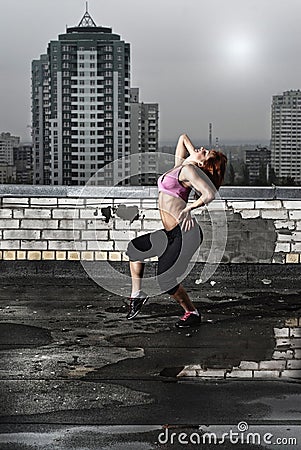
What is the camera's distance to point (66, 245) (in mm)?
9773

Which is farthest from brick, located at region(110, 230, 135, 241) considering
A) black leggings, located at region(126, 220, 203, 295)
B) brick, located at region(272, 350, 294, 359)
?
brick, located at region(272, 350, 294, 359)

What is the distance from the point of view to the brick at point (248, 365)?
19.1ft

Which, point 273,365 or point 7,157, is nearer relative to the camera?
point 273,365

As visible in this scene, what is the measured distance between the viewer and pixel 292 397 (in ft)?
16.6

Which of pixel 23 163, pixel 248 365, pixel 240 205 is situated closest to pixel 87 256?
pixel 240 205

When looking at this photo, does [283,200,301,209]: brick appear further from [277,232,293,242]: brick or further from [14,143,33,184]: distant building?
[14,143,33,184]: distant building

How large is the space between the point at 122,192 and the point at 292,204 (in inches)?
74.5

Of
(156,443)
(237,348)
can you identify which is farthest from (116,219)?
(156,443)

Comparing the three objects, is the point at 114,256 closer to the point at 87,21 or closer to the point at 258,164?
the point at 258,164

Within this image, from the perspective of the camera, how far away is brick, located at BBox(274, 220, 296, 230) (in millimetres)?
9555

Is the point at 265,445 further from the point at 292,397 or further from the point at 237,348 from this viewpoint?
the point at 237,348

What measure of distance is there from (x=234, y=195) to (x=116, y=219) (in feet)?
4.52

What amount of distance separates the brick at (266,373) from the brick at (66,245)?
14.3ft

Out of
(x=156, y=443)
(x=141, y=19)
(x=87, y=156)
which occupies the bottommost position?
(x=156, y=443)
